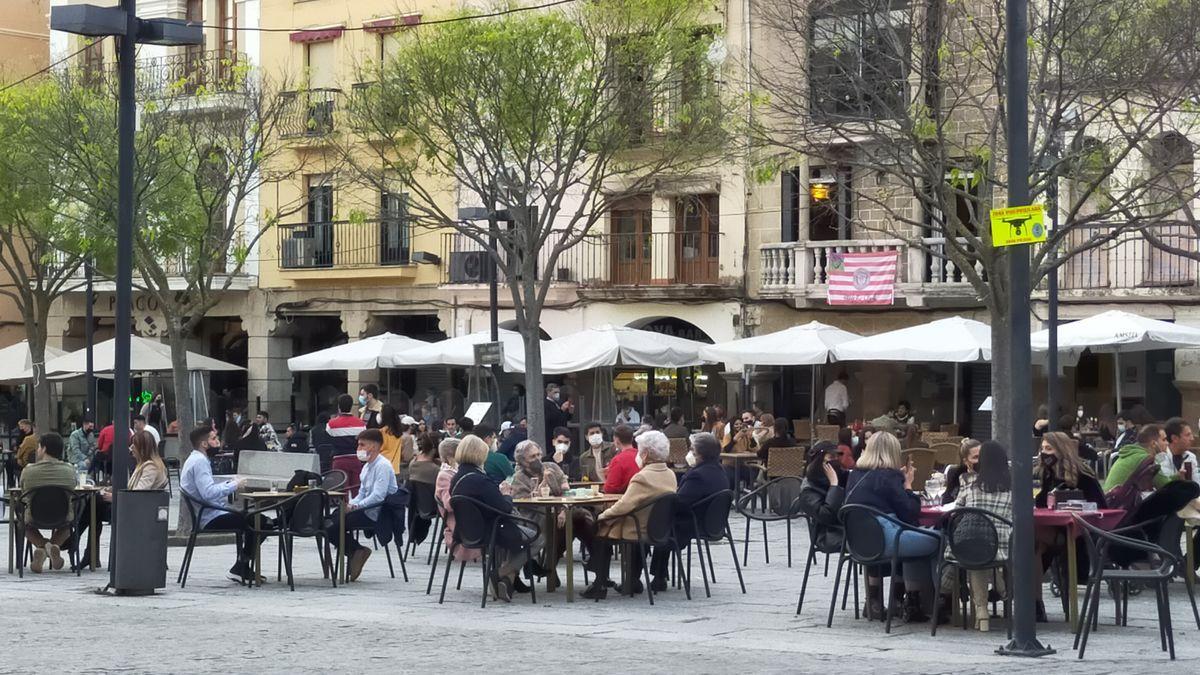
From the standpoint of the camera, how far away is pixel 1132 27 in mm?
21688

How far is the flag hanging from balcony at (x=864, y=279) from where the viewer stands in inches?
1314

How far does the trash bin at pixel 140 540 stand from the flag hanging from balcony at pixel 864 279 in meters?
19.5

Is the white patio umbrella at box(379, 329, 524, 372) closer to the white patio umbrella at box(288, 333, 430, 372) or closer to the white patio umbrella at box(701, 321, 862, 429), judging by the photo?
the white patio umbrella at box(288, 333, 430, 372)

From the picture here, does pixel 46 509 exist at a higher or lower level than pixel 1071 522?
lower

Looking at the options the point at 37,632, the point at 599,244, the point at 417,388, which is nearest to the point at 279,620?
the point at 37,632

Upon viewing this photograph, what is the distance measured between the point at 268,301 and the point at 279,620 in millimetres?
29951

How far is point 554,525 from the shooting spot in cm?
1598

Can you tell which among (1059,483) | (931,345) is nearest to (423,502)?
(1059,483)

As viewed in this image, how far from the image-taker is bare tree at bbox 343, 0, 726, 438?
2666 cm

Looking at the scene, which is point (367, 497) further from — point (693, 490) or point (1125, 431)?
point (1125, 431)

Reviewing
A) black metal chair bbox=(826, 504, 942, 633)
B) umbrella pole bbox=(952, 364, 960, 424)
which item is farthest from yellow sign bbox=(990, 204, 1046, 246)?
umbrella pole bbox=(952, 364, 960, 424)

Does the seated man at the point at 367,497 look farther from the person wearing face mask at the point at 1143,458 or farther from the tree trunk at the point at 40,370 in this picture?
the tree trunk at the point at 40,370

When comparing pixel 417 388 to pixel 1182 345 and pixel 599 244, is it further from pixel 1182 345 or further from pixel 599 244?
pixel 1182 345

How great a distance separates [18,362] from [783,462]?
20945 millimetres
